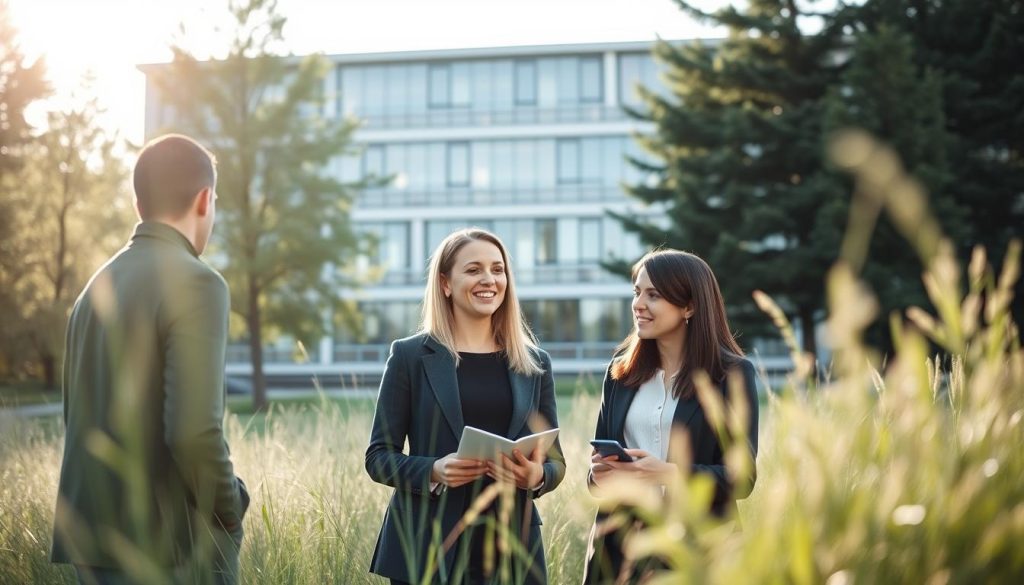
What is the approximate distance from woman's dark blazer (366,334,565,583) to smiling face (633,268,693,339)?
407mm

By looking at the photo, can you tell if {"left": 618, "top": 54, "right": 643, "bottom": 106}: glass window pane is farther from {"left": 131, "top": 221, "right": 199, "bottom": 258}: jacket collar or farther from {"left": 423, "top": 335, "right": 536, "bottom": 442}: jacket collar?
{"left": 131, "top": 221, "right": 199, "bottom": 258}: jacket collar

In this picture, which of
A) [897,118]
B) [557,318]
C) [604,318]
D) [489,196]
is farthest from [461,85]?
[897,118]

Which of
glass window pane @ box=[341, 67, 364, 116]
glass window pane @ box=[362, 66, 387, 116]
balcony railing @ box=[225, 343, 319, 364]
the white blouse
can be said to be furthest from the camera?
glass window pane @ box=[341, 67, 364, 116]

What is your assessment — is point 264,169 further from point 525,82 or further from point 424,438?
point 525,82

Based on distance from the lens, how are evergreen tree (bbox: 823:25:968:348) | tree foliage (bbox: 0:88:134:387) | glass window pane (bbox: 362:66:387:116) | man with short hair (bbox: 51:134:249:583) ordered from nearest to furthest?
man with short hair (bbox: 51:134:249:583)
evergreen tree (bbox: 823:25:968:348)
tree foliage (bbox: 0:88:134:387)
glass window pane (bbox: 362:66:387:116)

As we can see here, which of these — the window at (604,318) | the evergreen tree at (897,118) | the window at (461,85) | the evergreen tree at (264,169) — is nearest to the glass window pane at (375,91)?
the window at (461,85)

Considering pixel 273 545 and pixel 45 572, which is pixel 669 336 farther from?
pixel 45 572

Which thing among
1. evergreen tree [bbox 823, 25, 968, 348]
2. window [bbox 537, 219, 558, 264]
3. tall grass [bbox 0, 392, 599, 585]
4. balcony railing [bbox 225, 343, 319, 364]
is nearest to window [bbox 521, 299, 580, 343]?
window [bbox 537, 219, 558, 264]

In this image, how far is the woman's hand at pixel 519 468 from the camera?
2665 millimetres

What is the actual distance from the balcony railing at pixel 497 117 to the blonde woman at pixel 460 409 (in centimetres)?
3860

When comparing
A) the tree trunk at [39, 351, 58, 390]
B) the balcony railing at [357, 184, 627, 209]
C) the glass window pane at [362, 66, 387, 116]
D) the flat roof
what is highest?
the flat roof

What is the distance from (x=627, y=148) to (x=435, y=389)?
3913 centimetres

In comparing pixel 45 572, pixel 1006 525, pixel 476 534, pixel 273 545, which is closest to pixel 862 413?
pixel 1006 525

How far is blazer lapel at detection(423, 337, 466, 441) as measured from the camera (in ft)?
9.98
